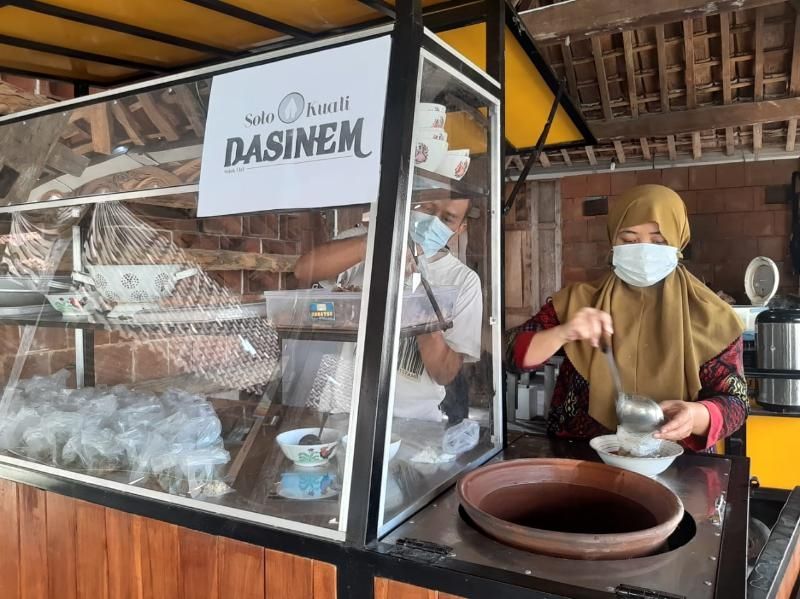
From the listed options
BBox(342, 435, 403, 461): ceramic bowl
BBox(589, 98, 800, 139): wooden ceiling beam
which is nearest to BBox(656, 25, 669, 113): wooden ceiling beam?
BBox(589, 98, 800, 139): wooden ceiling beam

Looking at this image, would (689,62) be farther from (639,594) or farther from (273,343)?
(639,594)

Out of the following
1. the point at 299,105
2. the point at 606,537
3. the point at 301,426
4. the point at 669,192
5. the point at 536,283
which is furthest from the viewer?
the point at 536,283

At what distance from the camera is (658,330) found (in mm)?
1455

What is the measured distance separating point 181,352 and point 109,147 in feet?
1.63

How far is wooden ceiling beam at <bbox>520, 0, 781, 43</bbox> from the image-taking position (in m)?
2.32

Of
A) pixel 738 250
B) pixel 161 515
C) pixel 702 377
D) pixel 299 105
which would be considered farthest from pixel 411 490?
pixel 738 250

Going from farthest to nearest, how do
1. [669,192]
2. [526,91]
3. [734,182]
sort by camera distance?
[734,182]
[526,91]
[669,192]

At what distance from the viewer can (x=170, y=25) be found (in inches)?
53.2

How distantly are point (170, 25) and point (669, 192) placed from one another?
1270 millimetres

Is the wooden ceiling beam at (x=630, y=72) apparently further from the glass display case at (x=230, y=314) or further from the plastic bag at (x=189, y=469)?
the plastic bag at (x=189, y=469)

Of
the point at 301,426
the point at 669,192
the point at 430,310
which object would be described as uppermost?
the point at 669,192

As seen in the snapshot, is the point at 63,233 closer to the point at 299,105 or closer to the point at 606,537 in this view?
the point at 299,105

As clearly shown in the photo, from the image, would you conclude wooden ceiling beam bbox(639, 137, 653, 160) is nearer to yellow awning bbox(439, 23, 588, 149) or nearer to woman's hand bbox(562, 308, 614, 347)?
yellow awning bbox(439, 23, 588, 149)

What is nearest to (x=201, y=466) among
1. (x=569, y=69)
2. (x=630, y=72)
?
(x=569, y=69)
